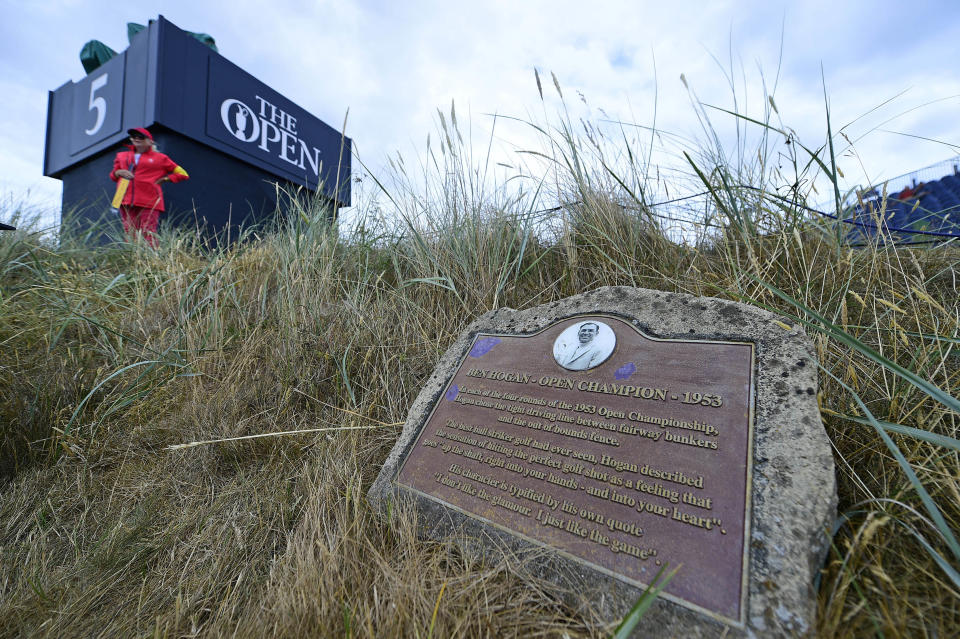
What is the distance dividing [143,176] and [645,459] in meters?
6.09

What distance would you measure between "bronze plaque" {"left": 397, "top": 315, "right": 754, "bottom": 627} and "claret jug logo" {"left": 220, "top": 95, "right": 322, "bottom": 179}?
6563mm

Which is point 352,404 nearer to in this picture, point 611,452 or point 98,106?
point 611,452

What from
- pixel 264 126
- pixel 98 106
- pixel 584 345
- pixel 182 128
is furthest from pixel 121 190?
pixel 584 345

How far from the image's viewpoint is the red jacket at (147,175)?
4992 mm

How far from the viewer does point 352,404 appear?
6.75ft

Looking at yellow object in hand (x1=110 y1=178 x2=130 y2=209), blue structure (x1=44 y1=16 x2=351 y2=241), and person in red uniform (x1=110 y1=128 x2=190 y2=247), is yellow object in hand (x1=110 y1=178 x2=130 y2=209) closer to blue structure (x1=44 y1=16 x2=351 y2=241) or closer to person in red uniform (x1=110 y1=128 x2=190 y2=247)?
person in red uniform (x1=110 y1=128 x2=190 y2=247)

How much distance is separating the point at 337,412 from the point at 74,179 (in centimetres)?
757

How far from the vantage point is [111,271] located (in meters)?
3.51

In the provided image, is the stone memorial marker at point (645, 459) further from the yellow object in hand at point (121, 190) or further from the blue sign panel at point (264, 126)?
the yellow object in hand at point (121, 190)

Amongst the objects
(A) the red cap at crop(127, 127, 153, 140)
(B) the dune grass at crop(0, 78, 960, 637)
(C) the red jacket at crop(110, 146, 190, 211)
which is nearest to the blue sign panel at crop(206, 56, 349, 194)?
(A) the red cap at crop(127, 127, 153, 140)

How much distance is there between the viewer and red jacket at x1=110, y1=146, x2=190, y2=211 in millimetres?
4992

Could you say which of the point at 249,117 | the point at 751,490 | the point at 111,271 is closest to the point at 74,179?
the point at 249,117

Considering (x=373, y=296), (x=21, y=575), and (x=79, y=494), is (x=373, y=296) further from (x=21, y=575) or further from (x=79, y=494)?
(x=21, y=575)

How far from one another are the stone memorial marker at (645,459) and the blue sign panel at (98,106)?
22.5 feet
